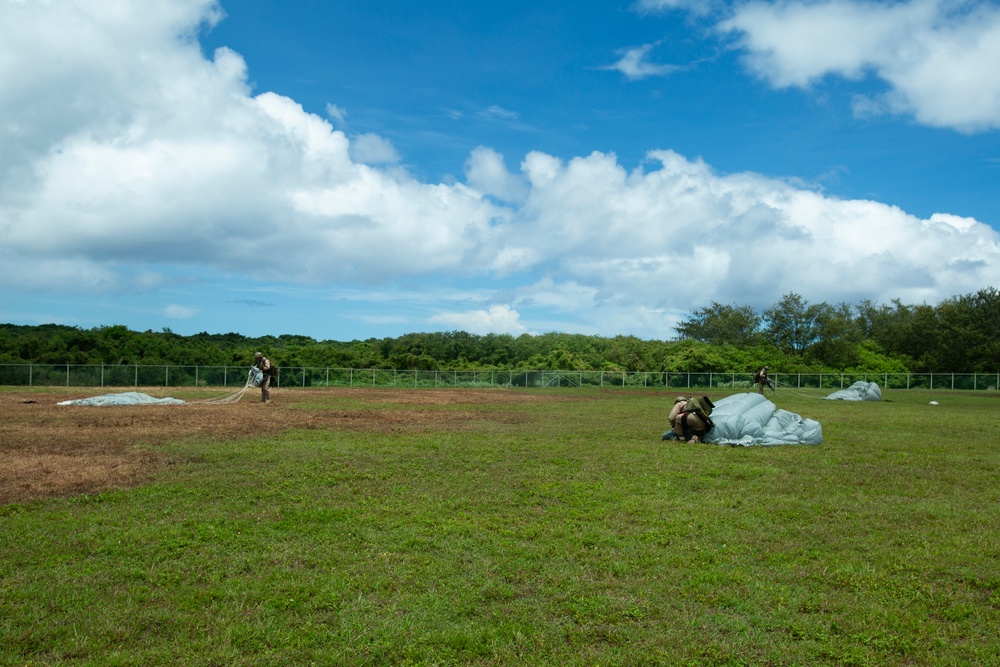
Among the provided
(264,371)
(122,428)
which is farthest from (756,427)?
(264,371)

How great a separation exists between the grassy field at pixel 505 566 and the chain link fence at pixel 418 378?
1380 inches

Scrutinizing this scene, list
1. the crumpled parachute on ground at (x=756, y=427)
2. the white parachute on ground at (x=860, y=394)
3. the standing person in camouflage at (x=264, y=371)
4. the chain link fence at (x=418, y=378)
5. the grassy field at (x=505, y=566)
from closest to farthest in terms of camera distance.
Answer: the grassy field at (x=505, y=566), the crumpled parachute on ground at (x=756, y=427), the standing person in camouflage at (x=264, y=371), the white parachute on ground at (x=860, y=394), the chain link fence at (x=418, y=378)

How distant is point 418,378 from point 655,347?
108 ft

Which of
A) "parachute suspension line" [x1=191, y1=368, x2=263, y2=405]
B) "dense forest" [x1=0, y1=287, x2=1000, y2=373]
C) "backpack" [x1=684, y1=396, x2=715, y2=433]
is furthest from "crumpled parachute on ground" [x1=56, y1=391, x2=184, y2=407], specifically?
"dense forest" [x1=0, y1=287, x2=1000, y2=373]

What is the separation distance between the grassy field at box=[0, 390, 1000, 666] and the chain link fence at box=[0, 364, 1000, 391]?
115 feet

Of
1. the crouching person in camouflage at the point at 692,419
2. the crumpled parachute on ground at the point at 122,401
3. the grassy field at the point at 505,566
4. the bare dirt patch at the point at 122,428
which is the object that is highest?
the crouching person in camouflage at the point at 692,419

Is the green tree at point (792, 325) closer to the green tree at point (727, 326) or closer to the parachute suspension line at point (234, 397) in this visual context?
the green tree at point (727, 326)

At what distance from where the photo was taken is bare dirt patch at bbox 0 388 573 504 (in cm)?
976

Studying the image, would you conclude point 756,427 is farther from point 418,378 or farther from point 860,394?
point 418,378

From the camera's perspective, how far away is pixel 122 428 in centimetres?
1619

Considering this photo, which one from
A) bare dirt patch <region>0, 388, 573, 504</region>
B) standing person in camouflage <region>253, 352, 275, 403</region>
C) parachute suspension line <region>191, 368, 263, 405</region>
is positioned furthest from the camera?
standing person in camouflage <region>253, 352, 275, 403</region>

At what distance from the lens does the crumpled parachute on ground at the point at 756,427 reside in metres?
14.7

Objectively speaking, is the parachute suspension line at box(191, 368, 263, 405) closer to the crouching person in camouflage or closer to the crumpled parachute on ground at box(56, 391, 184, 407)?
the crumpled parachute on ground at box(56, 391, 184, 407)

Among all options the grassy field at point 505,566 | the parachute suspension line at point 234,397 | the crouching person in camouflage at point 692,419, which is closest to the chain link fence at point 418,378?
the parachute suspension line at point 234,397
